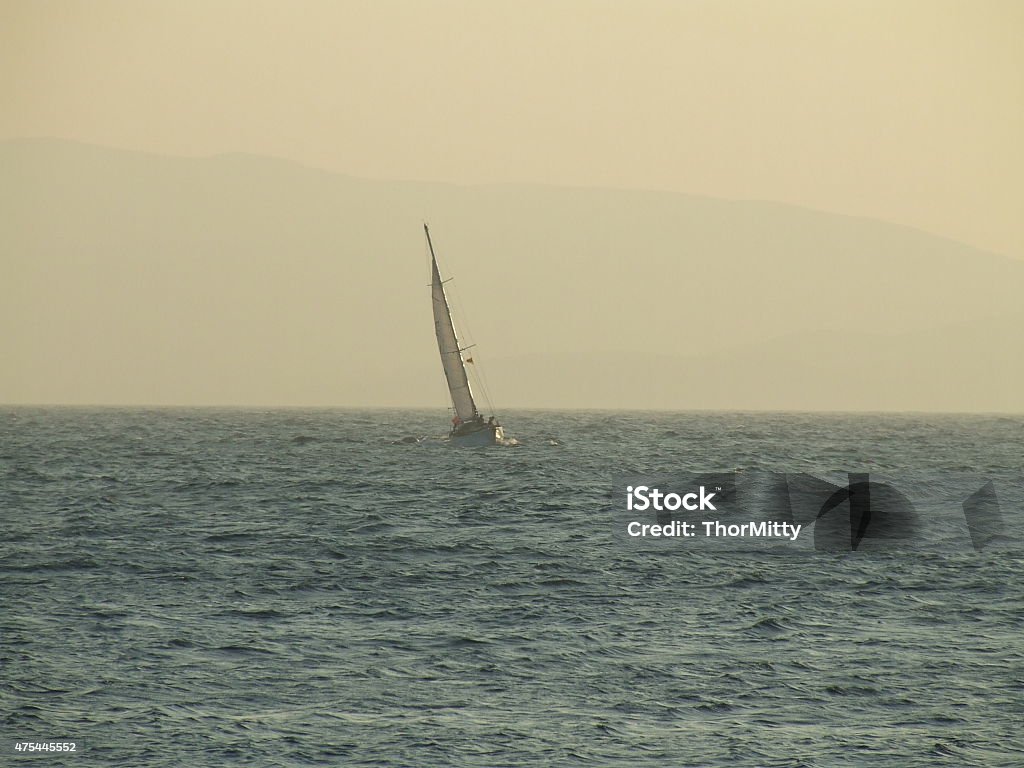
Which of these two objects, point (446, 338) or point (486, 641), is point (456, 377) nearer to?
point (446, 338)

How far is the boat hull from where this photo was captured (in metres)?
101

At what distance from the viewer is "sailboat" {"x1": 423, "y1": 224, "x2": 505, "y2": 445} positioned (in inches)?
3878

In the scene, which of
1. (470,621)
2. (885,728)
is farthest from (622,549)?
(885,728)

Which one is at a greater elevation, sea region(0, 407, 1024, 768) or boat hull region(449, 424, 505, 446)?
boat hull region(449, 424, 505, 446)

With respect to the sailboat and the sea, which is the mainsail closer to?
the sailboat

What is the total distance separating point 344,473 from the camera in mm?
82000

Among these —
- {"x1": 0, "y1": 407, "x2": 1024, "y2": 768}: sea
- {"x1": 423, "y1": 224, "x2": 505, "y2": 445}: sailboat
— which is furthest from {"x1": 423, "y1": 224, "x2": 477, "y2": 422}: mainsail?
{"x1": 0, "y1": 407, "x2": 1024, "y2": 768}: sea

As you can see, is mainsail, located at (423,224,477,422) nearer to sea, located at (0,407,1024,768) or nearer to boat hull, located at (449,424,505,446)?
boat hull, located at (449,424,505,446)

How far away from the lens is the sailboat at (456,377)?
98500 millimetres

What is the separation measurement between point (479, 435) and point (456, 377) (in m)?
5.07

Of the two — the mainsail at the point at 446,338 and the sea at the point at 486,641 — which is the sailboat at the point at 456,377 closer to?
the mainsail at the point at 446,338

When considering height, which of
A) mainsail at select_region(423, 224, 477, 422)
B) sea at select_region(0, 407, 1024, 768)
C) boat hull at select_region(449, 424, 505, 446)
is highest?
mainsail at select_region(423, 224, 477, 422)

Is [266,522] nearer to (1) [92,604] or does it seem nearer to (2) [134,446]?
(1) [92,604]

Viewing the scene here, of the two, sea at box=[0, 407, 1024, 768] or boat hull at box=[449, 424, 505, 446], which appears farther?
boat hull at box=[449, 424, 505, 446]
